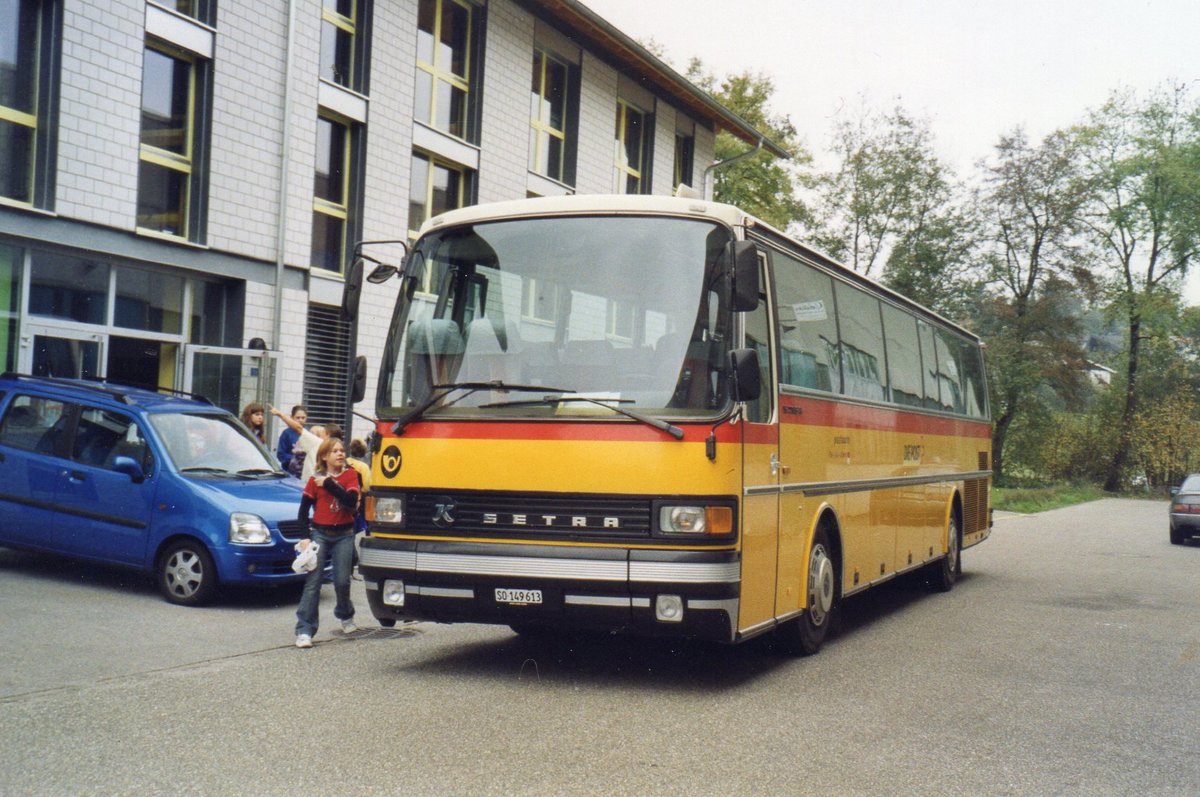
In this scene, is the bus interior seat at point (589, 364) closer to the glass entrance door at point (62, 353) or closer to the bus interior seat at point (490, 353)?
the bus interior seat at point (490, 353)

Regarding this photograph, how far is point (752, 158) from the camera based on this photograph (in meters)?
42.8

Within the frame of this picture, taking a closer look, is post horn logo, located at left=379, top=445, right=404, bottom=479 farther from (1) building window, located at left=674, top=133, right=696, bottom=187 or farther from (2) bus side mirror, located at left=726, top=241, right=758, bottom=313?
(1) building window, located at left=674, top=133, right=696, bottom=187

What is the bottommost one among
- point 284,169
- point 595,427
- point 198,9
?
point 595,427

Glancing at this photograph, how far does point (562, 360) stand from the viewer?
7758mm

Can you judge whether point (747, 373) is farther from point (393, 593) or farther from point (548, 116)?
point (548, 116)

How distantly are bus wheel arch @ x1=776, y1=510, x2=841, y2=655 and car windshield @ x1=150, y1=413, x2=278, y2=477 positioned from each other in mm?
5517

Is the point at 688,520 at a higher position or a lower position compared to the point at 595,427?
lower

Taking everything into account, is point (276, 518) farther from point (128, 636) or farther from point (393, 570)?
point (393, 570)

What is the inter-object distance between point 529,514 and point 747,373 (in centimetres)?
153

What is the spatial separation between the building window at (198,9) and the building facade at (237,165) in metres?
0.03

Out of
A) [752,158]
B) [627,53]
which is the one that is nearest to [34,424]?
[627,53]

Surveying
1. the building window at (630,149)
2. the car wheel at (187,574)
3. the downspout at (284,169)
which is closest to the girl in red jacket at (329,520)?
the car wheel at (187,574)

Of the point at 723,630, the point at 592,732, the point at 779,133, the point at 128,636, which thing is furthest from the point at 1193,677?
the point at 779,133

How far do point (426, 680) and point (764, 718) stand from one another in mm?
2170
